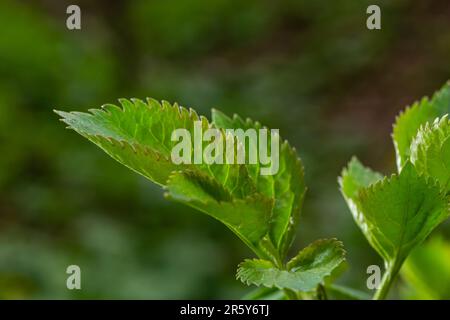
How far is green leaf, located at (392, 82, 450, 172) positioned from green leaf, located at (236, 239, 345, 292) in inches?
5.1

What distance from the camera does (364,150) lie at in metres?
4.30

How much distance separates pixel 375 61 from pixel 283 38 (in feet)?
2.61

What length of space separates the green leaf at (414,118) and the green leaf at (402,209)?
0.10 m

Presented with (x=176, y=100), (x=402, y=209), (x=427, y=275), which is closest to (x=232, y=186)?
(x=402, y=209)

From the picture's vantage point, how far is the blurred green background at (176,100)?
122 inches

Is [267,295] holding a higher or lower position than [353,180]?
lower

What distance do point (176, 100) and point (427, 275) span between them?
3.57 meters

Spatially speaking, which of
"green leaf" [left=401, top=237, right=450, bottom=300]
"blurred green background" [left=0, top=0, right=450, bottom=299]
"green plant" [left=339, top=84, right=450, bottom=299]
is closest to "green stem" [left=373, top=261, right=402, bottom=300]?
"green plant" [left=339, top=84, right=450, bottom=299]

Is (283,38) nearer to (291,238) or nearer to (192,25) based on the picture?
(192,25)

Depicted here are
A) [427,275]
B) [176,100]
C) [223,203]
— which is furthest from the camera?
[176,100]

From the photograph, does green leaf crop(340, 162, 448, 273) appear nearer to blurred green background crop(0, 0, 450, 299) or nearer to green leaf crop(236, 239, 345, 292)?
green leaf crop(236, 239, 345, 292)

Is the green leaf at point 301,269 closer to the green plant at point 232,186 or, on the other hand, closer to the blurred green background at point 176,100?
the green plant at point 232,186

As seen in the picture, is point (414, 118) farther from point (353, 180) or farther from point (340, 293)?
point (340, 293)

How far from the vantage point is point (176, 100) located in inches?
174
